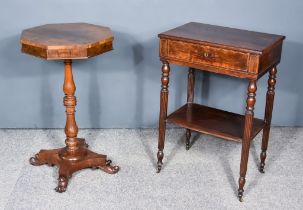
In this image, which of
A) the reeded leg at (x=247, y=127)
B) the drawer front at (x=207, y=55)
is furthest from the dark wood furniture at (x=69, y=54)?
the reeded leg at (x=247, y=127)

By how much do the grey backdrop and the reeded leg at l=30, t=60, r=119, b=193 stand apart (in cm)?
64

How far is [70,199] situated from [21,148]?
855mm

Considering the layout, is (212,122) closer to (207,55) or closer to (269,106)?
(269,106)

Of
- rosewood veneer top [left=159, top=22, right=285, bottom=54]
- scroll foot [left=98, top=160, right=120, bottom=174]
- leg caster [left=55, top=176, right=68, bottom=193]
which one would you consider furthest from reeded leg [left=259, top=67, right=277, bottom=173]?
leg caster [left=55, top=176, right=68, bottom=193]

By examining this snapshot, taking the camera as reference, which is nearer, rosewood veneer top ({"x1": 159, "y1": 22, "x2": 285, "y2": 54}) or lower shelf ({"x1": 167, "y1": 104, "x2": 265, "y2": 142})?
rosewood veneer top ({"x1": 159, "y1": 22, "x2": 285, "y2": 54})

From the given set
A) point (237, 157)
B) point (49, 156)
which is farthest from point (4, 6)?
point (237, 157)

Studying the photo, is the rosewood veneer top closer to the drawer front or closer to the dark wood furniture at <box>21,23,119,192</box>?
the drawer front

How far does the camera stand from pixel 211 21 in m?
3.97

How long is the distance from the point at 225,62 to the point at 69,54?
3.07 feet

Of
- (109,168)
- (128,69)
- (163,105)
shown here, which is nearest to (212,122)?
(163,105)

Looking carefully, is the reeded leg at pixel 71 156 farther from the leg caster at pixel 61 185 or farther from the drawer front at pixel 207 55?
the drawer front at pixel 207 55

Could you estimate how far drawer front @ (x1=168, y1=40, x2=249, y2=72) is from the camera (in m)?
2.99

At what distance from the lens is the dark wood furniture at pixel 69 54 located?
3041 mm

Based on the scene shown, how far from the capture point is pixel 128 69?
162 inches
